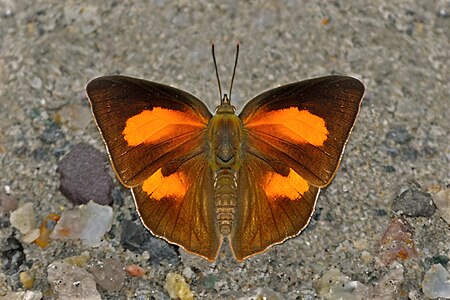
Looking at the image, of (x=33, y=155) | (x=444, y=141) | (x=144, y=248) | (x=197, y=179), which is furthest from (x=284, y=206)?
(x=33, y=155)

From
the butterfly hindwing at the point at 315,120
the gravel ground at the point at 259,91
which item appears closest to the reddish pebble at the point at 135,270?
the gravel ground at the point at 259,91

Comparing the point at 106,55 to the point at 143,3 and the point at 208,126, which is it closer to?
the point at 143,3

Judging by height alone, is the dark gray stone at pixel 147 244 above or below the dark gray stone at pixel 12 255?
below

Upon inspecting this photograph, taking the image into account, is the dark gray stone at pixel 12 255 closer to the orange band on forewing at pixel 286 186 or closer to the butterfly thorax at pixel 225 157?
the butterfly thorax at pixel 225 157

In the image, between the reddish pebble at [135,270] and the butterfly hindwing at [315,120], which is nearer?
the butterfly hindwing at [315,120]

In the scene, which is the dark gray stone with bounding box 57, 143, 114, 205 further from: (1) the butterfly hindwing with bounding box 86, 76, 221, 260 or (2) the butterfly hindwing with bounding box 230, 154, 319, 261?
(2) the butterfly hindwing with bounding box 230, 154, 319, 261

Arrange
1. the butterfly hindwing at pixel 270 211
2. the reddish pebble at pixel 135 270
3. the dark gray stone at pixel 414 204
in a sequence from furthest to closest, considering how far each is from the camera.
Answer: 1. the dark gray stone at pixel 414 204
2. the reddish pebble at pixel 135 270
3. the butterfly hindwing at pixel 270 211

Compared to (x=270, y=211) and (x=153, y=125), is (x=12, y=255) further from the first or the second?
(x=270, y=211)
